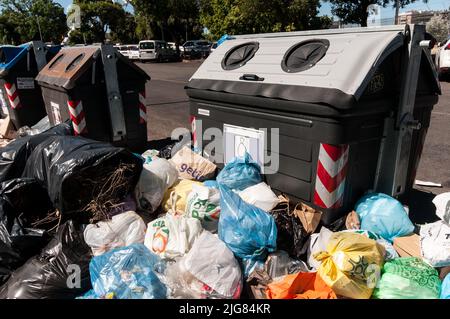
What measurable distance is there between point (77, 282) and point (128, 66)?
284 cm

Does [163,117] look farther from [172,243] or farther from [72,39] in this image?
[72,39]

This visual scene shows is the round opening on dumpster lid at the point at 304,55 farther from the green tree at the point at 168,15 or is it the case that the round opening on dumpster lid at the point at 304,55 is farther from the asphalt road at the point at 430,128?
the green tree at the point at 168,15

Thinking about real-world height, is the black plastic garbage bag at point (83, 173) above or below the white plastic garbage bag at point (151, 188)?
above

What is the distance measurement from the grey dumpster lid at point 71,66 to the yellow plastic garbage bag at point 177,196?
6.16 feet

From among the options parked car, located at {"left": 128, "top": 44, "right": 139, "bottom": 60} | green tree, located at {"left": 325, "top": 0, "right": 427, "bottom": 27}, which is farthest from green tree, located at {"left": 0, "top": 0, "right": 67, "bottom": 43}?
green tree, located at {"left": 325, "top": 0, "right": 427, "bottom": 27}

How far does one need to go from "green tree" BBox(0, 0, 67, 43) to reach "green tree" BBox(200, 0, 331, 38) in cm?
3219

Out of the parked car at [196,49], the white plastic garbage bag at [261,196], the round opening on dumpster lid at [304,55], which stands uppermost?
the round opening on dumpster lid at [304,55]

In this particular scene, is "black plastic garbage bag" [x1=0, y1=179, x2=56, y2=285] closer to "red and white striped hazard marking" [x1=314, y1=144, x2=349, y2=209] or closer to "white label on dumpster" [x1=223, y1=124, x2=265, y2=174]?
"white label on dumpster" [x1=223, y1=124, x2=265, y2=174]

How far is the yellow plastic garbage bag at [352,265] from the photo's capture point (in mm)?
1944

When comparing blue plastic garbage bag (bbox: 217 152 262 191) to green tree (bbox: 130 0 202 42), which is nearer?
blue plastic garbage bag (bbox: 217 152 262 191)

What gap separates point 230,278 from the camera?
2.01 meters

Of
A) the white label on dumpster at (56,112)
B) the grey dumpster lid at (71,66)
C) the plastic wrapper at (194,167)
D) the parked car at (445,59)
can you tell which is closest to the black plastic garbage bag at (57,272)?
the plastic wrapper at (194,167)

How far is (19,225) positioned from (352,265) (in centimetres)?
213

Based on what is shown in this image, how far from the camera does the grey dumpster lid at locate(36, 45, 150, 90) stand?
156 inches
